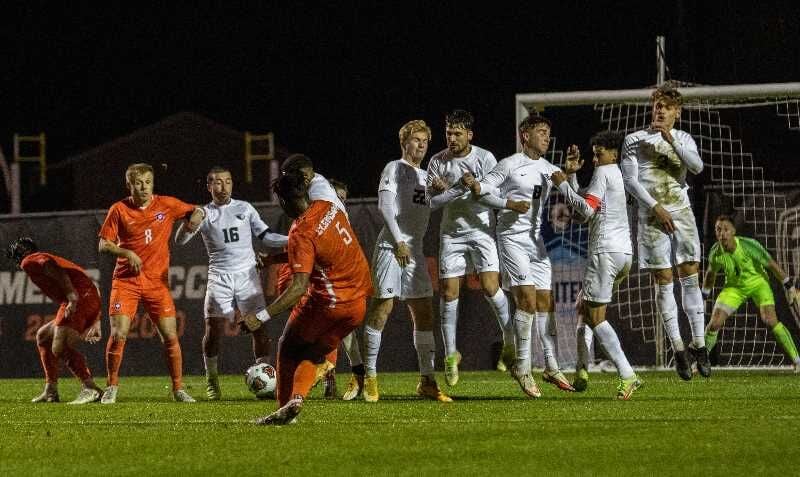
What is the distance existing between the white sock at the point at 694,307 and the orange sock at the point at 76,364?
5.78 m

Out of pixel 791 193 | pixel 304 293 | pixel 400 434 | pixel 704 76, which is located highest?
pixel 704 76

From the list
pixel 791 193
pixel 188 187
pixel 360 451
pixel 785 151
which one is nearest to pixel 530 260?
pixel 360 451

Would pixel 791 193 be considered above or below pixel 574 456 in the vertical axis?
above

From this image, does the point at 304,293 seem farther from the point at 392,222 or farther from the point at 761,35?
the point at 761,35

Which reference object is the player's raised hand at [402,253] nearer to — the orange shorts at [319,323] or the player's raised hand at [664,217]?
the orange shorts at [319,323]

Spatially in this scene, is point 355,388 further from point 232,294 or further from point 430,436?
point 430,436

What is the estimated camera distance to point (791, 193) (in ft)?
55.2

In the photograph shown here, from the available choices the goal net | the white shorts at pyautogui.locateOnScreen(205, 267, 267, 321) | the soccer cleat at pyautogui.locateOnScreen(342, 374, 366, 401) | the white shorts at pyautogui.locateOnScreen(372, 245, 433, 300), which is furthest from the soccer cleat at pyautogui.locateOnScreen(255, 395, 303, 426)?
the goal net

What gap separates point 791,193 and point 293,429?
404 inches

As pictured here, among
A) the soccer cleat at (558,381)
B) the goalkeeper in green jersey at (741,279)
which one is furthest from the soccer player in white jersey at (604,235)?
the goalkeeper in green jersey at (741,279)

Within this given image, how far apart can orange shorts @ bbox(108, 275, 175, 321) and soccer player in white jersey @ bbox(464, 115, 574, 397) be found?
3.23 metres

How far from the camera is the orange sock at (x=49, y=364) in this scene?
12927 mm

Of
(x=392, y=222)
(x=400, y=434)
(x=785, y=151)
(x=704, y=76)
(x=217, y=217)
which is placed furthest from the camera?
(x=785, y=151)

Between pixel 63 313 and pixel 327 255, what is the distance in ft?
17.5
